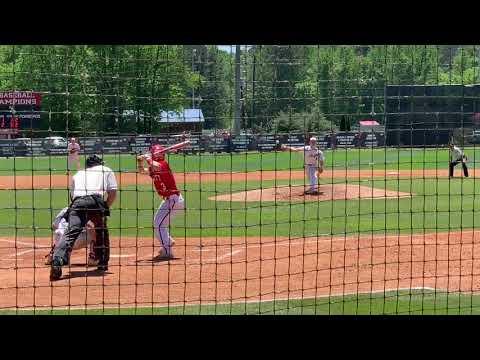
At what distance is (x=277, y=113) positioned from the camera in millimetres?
13477

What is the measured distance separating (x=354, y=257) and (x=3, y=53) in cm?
558

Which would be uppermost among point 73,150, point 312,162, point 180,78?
point 180,78

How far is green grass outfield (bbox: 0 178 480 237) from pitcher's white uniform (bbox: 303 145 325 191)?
834 mm

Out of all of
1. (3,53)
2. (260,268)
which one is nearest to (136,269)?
(260,268)

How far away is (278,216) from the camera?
18016 mm

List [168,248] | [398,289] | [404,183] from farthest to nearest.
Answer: [404,183] < [168,248] < [398,289]

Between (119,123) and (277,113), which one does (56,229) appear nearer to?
(119,123)

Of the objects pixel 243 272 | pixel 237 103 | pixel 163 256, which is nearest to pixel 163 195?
pixel 163 256

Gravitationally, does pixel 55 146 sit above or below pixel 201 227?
above

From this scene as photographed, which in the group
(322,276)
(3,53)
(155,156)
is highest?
(3,53)

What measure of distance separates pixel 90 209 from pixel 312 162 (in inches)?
409

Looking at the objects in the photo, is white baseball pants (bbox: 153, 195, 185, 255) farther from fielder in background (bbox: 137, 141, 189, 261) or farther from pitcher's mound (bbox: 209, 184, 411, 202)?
pitcher's mound (bbox: 209, 184, 411, 202)

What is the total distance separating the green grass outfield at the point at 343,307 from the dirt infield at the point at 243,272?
36 cm

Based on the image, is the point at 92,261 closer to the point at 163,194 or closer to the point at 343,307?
the point at 163,194
